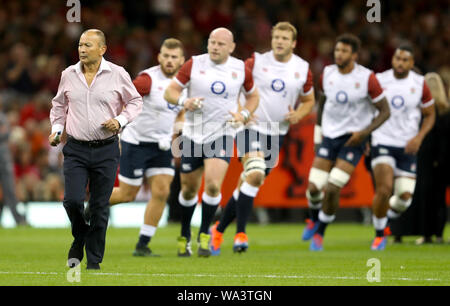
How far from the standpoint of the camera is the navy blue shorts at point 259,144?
12438mm

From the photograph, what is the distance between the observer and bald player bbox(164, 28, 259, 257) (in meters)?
11.7

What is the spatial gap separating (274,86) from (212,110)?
4.27 feet

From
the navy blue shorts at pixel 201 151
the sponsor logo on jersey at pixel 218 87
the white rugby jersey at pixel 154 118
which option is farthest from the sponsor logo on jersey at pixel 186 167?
the sponsor logo on jersey at pixel 218 87

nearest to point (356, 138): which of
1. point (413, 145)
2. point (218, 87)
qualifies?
point (413, 145)

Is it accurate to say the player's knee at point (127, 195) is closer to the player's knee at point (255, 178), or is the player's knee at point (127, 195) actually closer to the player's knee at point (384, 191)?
the player's knee at point (255, 178)

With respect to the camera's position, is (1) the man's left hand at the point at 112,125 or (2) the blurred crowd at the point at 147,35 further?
(2) the blurred crowd at the point at 147,35

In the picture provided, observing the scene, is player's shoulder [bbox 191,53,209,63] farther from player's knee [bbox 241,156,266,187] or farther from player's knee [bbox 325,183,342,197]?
player's knee [bbox 325,183,342,197]

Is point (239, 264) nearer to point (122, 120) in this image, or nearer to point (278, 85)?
point (122, 120)

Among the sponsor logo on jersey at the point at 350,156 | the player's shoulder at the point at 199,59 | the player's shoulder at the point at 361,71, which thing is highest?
the player's shoulder at the point at 199,59

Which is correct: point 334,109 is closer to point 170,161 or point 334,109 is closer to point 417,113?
point 417,113

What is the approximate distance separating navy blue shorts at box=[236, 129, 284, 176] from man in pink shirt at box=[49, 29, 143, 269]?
311 centimetres

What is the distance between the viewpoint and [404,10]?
89.8 feet

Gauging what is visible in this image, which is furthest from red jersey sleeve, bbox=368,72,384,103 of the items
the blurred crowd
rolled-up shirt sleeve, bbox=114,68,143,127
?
the blurred crowd

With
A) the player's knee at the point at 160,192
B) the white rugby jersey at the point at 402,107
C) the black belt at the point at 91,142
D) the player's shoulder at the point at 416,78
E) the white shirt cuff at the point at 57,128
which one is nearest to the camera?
the white shirt cuff at the point at 57,128
